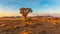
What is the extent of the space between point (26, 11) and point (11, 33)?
34.2 m

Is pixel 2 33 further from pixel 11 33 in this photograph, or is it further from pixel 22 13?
pixel 22 13

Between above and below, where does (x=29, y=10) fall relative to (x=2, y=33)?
above

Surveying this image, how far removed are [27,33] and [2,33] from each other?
4734mm

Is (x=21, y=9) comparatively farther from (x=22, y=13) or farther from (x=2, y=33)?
(x=2, y=33)

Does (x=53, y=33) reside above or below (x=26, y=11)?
below

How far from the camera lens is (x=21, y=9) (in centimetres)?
5978

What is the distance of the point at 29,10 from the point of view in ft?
190

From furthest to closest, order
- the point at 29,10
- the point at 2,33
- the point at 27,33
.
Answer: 1. the point at 29,10
2. the point at 2,33
3. the point at 27,33

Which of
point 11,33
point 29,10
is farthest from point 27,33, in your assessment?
point 29,10

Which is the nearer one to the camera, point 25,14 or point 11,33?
point 11,33

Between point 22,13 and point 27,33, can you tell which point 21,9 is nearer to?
point 22,13

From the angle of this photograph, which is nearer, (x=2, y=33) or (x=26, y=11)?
(x=2, y=33)

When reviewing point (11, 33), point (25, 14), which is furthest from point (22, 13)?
point (11, 33)

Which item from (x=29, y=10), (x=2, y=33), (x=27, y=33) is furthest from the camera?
(x=29, y=10)
